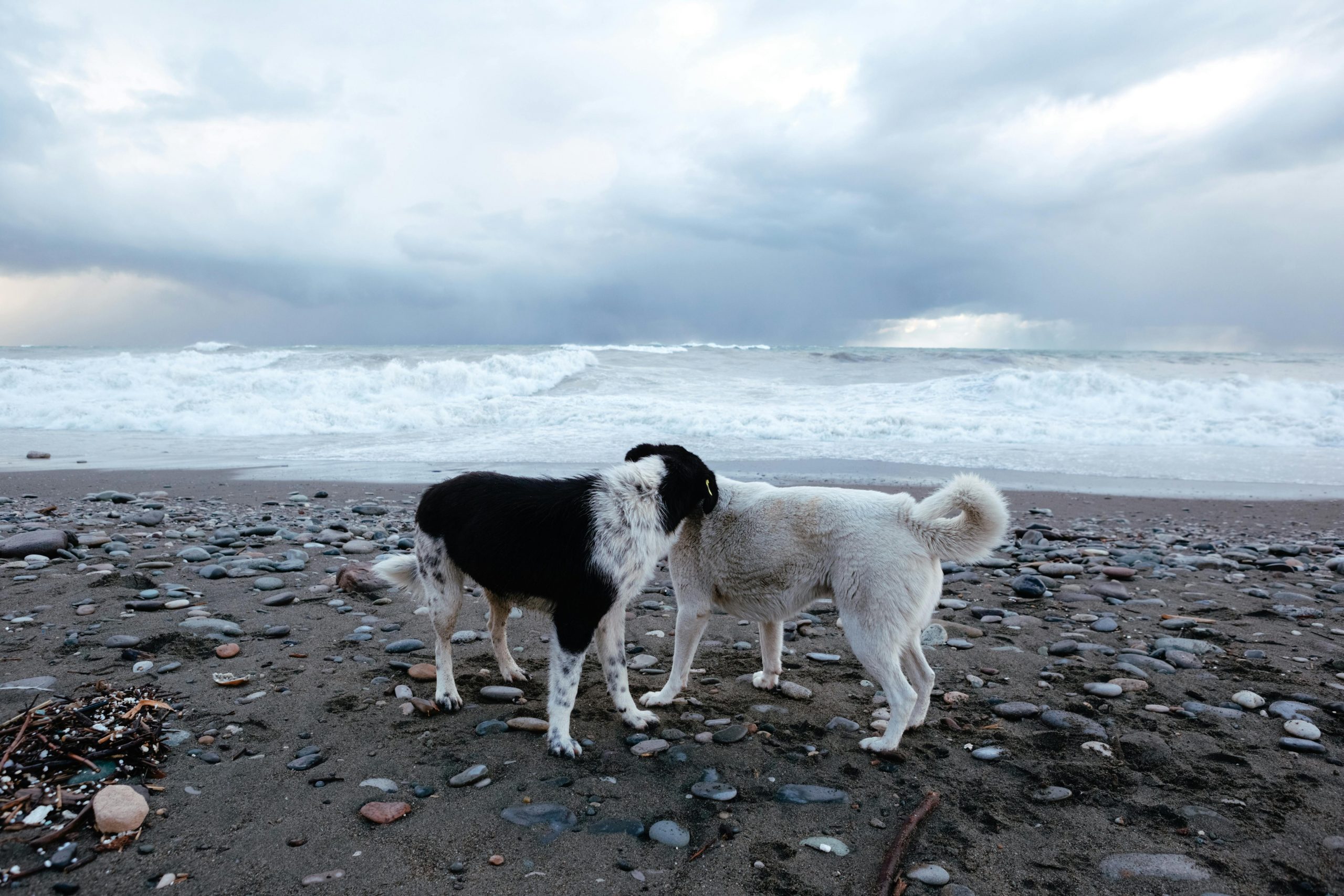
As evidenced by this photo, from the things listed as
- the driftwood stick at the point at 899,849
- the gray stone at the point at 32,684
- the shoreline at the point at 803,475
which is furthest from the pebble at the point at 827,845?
the shoreline at the point at 803,475

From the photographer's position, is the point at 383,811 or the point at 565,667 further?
the point at 565,667

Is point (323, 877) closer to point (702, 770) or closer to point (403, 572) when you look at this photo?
point (702, 770)

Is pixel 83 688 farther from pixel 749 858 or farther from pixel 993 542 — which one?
pixel 993 542

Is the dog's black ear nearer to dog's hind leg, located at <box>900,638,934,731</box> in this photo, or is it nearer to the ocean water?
dog's hind leg, located at <box>900,638,934,731</box>

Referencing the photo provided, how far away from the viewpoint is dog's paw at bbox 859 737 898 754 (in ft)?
12.5

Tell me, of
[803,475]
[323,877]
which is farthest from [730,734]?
[803,475]

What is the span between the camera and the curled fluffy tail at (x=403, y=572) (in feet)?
14.6

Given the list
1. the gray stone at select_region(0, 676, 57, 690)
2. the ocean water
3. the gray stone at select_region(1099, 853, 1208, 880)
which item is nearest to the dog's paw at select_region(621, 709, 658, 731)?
the gray stone at select_region(1099, 853, 1208, 880)

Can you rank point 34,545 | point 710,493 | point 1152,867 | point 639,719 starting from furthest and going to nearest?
point 34,545
point 710,493
point 639,719
point 1152,867

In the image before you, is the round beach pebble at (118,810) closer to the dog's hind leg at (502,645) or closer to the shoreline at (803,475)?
the dog's hind leg at (502,645)

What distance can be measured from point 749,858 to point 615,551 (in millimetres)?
1569

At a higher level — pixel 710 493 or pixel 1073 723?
pixel 710 493

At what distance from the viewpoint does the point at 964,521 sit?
12.6ft

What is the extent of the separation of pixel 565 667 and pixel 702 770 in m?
0.87
